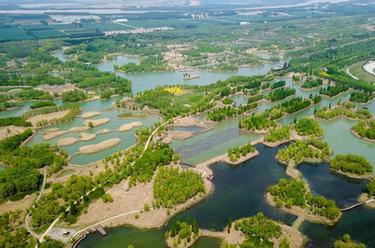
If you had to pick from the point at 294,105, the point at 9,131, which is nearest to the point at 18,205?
the point at 9,131

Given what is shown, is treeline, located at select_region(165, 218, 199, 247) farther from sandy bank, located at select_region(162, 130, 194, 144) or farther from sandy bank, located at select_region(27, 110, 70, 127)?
sandy bank, located at select_region(27, 110, 70, 127)

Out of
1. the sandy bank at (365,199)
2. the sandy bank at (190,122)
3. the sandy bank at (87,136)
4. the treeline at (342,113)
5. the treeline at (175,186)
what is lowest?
the treeline at (342,113)

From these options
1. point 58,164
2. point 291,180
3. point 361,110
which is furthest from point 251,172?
point 361,110

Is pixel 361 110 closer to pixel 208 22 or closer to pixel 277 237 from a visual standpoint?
pixel 277 237

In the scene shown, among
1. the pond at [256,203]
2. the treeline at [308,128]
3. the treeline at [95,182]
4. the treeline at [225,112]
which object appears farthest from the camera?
the treeline at [225,112]

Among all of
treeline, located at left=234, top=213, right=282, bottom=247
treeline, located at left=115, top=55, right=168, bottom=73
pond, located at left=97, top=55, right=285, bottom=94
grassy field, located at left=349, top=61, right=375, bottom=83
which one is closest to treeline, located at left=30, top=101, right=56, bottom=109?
pond, located at left=97, top=55, right=285, bottom=94

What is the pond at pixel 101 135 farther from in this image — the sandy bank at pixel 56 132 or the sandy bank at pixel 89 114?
the sandy bank at pixel 89 114

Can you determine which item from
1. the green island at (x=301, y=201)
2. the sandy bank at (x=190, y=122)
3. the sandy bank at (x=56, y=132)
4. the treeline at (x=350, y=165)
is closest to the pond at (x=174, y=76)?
the sandy bank at (x=190, y=122)
